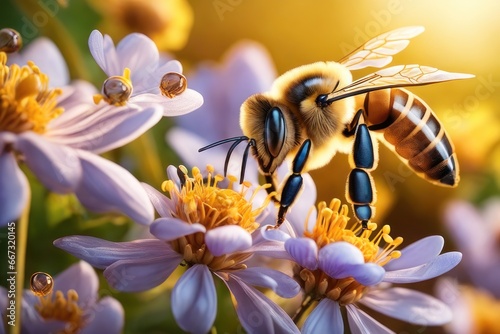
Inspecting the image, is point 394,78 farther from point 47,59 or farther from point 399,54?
point 47,59

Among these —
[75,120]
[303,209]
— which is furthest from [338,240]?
[75,120]

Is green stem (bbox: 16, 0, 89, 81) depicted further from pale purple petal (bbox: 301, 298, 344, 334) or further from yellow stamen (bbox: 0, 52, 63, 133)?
pale purple petal (bbox: 301, 298, 344, 334)

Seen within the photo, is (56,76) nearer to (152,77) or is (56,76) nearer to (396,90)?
(152,77)

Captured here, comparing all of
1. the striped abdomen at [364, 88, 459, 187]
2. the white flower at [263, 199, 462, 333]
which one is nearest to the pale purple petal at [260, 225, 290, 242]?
the white flower at [263, 199, 462, 333]

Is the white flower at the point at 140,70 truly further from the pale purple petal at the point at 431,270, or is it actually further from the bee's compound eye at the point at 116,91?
the pale purple petal at the point at 431,270

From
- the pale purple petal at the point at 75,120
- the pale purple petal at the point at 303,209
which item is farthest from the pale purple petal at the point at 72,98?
the pale purple petal at the point at 303,209

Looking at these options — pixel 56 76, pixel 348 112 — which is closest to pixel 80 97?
pixel 56 76
